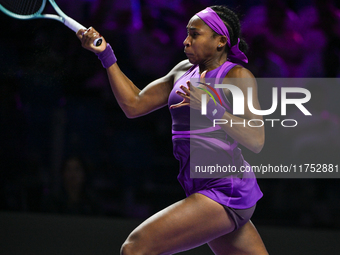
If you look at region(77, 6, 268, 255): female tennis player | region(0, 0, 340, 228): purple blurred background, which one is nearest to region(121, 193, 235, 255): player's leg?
region(77, 6, 268, 255): female tennis player

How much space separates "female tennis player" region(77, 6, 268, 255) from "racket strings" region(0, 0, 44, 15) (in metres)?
0.44

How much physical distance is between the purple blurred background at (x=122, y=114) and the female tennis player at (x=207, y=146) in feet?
5.84

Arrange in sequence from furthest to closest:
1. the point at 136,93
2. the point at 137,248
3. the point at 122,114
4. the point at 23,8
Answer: the point at 122,114 → the point at 23,8 → the point at 136,93 → the point at 137,248

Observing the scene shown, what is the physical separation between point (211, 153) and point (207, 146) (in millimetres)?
28

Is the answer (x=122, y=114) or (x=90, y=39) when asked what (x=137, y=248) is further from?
(x=122, y=114)

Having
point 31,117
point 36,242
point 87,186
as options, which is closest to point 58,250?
point 36,242

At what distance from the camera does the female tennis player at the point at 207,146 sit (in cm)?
128

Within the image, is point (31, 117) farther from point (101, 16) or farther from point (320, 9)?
point (320, 9)

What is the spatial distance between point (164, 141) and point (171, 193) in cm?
47

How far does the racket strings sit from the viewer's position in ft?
6.04

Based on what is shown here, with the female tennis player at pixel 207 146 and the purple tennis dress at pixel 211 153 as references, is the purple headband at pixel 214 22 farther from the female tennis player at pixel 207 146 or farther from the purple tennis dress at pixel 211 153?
the purple tennis dress at pixel 211 153

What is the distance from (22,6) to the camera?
187 centimetres

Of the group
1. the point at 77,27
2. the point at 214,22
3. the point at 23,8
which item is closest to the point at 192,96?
the point at 214,22

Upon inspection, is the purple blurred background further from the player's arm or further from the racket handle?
the racket handle
